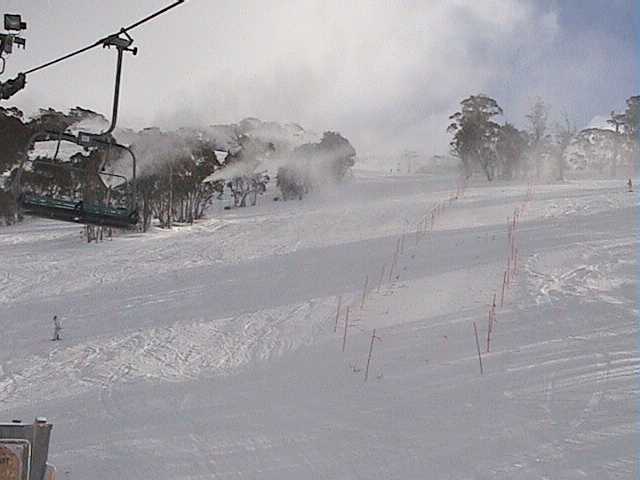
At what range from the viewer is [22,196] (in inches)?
240

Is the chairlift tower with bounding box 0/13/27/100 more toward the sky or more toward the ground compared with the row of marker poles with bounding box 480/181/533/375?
more toward the sky

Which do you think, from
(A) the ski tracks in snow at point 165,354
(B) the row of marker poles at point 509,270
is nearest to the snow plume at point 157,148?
(B) the row of marker poles at point 509,270

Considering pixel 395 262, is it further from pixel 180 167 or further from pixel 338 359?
pixel 180 167

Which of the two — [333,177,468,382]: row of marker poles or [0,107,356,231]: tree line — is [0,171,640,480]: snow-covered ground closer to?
[333,177,468,382]: row of marker poles

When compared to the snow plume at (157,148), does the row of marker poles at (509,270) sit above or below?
below

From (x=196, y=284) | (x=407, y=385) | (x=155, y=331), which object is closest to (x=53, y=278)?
(x=196, y=284)

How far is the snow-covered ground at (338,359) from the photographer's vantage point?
7.57 meters

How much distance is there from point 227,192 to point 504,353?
4352 centimetres

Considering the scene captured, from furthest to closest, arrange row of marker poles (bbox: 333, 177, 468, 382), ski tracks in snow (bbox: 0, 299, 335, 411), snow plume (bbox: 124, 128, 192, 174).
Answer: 1. snow plume (bbox: 124, 128, 192, 174)
2. row of marker poles (bbox: 333, 177, 468, 382)
3. ski tracks in snow (bbox: 0, 299, 335, 411)

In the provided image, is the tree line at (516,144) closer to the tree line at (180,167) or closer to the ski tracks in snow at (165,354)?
the tree line at (180,167)

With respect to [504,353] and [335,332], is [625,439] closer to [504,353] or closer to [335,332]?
[504,353]

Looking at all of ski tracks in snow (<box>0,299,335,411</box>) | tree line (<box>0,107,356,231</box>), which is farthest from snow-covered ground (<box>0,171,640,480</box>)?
tree line (<box>0,107,356,231</box>)

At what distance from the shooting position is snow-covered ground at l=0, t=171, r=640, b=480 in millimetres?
7566

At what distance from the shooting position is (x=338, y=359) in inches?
442
